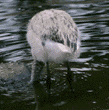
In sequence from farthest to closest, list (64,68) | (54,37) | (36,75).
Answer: (64,68) → (36,75) → (54,37)

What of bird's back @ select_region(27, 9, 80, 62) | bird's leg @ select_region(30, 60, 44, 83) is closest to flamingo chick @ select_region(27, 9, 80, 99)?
bird's back @ select_region(27, 9, 80, 62)

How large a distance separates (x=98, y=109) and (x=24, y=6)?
894 centimetres

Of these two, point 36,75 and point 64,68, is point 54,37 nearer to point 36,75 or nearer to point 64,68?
point 36,75

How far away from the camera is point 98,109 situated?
15.9 ft

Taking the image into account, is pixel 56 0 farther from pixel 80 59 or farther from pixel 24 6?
pixel 80 59

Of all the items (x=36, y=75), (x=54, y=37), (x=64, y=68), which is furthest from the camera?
(x=64, y=68)

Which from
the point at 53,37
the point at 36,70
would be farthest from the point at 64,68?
the point at 53,37

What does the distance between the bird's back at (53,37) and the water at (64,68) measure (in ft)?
2.73

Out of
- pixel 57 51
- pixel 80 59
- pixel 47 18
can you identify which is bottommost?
pixel 80 59

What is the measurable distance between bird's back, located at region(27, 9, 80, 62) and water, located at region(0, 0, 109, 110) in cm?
83

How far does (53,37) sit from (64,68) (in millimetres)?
1904

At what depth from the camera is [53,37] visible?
518 cm

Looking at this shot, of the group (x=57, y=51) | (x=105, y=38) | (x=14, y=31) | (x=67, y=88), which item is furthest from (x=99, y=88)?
(x=14, y=31)

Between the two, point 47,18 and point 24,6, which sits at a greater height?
point 47,18
